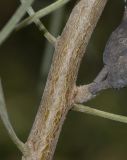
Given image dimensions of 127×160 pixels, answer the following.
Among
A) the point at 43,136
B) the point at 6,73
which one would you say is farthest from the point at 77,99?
the point at 6,73

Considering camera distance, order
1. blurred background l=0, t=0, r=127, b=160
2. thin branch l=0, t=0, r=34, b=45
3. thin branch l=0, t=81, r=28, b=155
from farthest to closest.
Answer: blurred background l=0, t=0, r=127, b=160
thin branch l=0, t=81, r=28, b=155
thin branch l=0, t=0, r=34, b=45

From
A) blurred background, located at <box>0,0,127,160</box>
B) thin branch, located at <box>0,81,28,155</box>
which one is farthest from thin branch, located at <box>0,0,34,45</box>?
blurred background, located at <box>0,0,127,160</box>

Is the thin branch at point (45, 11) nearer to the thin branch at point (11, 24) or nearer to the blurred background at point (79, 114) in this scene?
the thin branch at point (11, 24)

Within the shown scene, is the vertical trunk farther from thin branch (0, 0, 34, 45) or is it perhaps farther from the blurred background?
the blurred background

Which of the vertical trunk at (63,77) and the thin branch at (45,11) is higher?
the thin branch at (45,11)

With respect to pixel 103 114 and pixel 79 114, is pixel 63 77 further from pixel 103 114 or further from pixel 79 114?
pixel 79 114

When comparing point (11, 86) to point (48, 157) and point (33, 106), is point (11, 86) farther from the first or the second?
point (48, 157)

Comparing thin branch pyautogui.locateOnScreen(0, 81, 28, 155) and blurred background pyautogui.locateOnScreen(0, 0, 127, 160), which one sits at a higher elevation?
thin branch pyautogui.locateOnScreen(0, 81, 28, 155)

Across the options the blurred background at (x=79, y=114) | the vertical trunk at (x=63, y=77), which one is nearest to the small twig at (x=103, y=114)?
the vertical trunk at (x=63, y=77)
